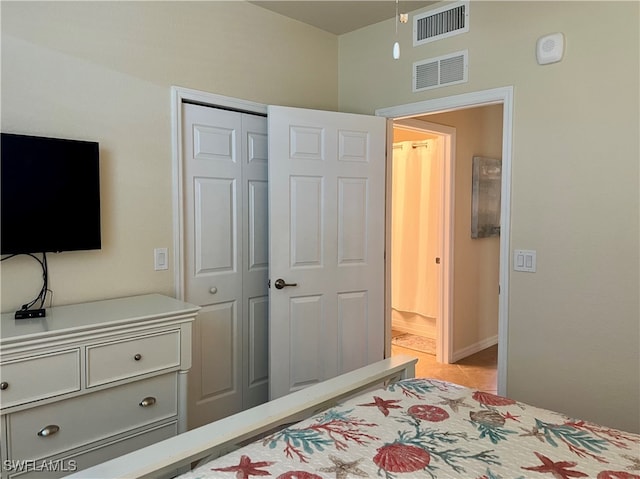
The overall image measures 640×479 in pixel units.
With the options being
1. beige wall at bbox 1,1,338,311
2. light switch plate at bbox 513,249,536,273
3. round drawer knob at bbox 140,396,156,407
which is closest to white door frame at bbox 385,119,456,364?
light switch plate at bbox 513,249,536,273

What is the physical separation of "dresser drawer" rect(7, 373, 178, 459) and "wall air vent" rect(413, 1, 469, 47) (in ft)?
8.10

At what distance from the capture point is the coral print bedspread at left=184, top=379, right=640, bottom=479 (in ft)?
3.90

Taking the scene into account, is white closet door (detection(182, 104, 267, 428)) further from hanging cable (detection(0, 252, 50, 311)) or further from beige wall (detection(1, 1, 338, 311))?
hanging cable (detection(0, 252, 50, 311))

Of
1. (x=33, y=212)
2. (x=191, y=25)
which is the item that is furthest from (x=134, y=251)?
(x=191, y=25)

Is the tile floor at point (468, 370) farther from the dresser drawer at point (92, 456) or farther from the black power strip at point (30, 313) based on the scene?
the black power strip at point (30, 313)

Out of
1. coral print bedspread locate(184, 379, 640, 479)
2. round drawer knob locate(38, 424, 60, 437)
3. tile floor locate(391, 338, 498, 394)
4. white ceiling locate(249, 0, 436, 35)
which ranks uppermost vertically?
white ceiling locate(249, 0, 436, 35)

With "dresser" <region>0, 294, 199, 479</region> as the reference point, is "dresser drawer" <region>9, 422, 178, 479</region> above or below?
below

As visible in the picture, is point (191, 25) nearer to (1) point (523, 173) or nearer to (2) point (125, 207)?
(2) point (125, 207)

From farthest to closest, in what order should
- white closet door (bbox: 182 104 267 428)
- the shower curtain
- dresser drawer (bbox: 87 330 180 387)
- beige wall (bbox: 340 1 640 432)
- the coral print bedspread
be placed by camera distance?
the shower curtain → white closet door (bbox: 182 104 267 428) → beige wall (bbox: 340 1 640 432) → dresser drawer (bbox: 87 330 180 387) → the coral print bedspread

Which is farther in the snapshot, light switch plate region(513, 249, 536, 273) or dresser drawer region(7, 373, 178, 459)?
light switch plate region(513, 249, 536, 273)

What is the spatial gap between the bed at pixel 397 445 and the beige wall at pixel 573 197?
0.99m

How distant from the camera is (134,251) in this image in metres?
2.44

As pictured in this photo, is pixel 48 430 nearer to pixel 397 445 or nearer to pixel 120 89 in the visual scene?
pixel 397 445

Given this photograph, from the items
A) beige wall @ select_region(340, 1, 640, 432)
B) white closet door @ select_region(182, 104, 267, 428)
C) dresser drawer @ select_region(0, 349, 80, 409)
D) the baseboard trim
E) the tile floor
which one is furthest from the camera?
the baseboard trim
